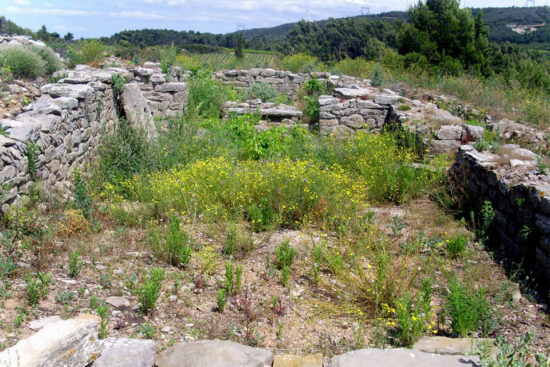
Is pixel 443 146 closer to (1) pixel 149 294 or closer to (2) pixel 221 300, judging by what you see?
(2) pixel 221 300

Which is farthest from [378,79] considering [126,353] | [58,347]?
[58,347]

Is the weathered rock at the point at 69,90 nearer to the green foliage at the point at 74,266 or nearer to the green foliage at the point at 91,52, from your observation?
the green foliage at the point at 74,266

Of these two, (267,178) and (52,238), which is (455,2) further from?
(52,238)

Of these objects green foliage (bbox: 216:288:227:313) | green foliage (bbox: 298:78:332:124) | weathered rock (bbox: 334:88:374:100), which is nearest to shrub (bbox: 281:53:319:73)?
green foliage (bbox: 298:78:332:124)

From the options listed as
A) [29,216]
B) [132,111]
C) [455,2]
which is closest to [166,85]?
[132,111]

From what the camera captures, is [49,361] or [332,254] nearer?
[49,361]

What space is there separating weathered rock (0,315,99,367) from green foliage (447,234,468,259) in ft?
12.2

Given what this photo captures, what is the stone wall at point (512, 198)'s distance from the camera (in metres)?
4.19

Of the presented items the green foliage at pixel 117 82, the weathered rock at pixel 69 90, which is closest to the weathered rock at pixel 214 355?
the weathered rock at pixel 69 90

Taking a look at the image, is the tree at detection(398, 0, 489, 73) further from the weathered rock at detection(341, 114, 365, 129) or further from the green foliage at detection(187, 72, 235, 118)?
the green foliage at detection(187, 72, 235, 118)

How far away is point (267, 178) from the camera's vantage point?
5.66 m

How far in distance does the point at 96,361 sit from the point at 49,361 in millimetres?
392

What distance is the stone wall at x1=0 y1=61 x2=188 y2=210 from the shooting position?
466cm

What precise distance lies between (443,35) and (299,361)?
18.8 meters
